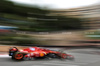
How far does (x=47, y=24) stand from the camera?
14.9m

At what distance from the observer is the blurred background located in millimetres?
11340

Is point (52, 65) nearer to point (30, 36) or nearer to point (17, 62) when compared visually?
point (17, 62)

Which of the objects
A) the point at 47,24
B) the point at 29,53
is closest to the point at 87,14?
the point at 47,24

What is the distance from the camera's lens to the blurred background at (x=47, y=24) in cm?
1134

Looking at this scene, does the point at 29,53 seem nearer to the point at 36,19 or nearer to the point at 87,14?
the point at 36,19

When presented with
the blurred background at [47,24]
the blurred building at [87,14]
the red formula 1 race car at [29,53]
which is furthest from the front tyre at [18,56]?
the blurred building at [87,14]

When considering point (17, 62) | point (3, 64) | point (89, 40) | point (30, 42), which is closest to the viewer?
point (3, 64)

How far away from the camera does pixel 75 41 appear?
12.9 m

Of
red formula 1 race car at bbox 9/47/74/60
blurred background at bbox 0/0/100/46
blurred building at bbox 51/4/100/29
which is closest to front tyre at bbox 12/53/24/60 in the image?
red formula 1 race car at bbox 9/47/74/60

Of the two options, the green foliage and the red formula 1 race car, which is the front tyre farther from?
the green foliage

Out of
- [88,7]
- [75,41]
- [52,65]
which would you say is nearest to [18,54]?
[52,65]

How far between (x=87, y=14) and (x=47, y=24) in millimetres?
5346

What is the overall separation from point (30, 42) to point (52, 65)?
5.96m

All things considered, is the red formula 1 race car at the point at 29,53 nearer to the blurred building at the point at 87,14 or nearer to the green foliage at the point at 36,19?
the green foliage at the point at 36,19
